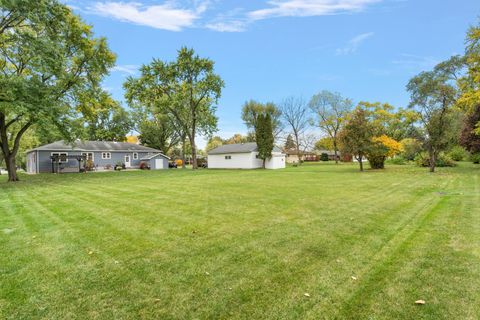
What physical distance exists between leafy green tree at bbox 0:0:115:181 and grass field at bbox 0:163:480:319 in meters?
10.9

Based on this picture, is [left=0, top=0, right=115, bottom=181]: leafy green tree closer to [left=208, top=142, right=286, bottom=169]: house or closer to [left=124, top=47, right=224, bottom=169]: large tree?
[left=124, top=47, right=224, bottom=169]: large tree

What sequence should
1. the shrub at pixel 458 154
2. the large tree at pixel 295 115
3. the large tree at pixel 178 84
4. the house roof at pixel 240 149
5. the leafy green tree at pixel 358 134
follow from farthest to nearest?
the large tree at pixel 295 115
the house roof at pixel 240 149
the shrub at pixel 458 154
the large tree at pixel 178 84
the leafy green tree at pixel 358 134

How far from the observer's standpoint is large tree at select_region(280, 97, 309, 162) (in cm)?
4450

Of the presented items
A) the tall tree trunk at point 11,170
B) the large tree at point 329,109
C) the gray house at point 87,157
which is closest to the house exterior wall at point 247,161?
the gray house at point 87,157

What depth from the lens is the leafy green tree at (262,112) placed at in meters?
47.1

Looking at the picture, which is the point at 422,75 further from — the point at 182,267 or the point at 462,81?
the point at 182,267

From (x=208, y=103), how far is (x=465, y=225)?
29.0 m

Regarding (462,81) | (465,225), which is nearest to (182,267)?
(465,225)

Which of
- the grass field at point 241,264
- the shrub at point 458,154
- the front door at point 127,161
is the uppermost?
the front door at point 127,161

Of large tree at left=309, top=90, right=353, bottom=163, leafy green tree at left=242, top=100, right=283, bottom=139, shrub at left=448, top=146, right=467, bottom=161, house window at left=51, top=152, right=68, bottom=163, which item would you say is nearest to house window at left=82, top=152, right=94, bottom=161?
house window at left=51, top=152, right=68, bottom=163

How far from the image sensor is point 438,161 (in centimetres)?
2595

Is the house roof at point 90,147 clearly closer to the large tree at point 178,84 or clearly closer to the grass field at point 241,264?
the large tree at point 178,84

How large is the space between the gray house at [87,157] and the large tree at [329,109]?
90.8 feet

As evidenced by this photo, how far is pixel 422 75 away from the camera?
68.0ft
